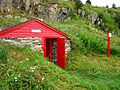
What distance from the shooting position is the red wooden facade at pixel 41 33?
14141mm

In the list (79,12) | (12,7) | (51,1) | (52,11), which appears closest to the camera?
(12,7)

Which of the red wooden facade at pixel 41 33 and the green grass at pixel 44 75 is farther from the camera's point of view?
the red wooden facade at pixel 41 33

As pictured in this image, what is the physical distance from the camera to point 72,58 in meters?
17.0

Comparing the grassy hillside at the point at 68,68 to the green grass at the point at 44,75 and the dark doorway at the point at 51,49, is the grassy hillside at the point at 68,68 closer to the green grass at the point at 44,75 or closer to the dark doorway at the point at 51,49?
the green grass at the point at 44,75

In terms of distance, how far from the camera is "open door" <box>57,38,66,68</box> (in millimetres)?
15898

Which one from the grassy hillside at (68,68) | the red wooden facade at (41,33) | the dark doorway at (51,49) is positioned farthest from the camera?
the dark doorway at (51,49)

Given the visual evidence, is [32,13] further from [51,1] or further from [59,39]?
[59,39]

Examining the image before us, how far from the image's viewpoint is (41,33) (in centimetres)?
1503

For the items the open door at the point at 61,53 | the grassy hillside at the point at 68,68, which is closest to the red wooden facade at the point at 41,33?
the open door at the point at 61,53

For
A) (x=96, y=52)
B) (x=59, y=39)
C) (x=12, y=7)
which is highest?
(x=12, y=7)

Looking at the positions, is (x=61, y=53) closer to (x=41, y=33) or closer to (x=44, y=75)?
(x=41, y=33)

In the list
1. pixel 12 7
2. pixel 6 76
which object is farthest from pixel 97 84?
pixel 12 7

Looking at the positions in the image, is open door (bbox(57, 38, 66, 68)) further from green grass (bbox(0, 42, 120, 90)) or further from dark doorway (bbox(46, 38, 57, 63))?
green grass (bbox(0, 42, 120, 90))

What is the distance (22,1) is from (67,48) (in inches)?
420
